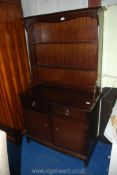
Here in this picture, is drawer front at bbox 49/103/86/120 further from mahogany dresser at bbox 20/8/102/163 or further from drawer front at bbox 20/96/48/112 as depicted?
drawer front at bbox 20/96/48/112

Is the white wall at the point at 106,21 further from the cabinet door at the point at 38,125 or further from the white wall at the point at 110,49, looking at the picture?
the cabinet door at the point at 38,125

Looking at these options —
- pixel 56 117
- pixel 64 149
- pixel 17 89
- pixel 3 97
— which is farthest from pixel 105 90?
pixel 3 97

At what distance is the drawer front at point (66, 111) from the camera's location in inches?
A: 65.7

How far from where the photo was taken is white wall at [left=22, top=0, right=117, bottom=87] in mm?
1741

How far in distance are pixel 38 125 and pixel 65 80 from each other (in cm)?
73

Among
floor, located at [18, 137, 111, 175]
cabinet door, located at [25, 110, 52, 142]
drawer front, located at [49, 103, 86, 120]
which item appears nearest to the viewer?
drawer front, located at [49, 103, 86, 120]

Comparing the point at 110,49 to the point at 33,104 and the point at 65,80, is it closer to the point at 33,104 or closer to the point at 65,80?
the point at 65,80

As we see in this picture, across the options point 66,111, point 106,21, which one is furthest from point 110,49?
point 66,111

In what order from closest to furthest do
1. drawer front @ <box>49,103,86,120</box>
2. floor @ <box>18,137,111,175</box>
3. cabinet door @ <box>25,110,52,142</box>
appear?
drawer front @ <box>49,103,86,120</box>, floor @ <box>18,137,111,175</box>, cabinet door @ <box>25,110,52,142</box>

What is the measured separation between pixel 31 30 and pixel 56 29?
375mm

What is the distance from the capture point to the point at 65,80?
208 centimetres

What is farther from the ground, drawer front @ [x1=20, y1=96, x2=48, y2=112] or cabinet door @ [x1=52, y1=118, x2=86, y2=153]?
drawer front @ [x1=20, y1=96, x2=48, y2=112]

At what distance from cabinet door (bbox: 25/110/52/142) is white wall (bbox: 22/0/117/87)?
948 mm

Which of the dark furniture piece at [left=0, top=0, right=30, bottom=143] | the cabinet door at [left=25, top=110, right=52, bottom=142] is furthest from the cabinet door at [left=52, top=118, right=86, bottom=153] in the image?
the dark furniture piece at [left=0, top=0, right=30, bottom=143]
